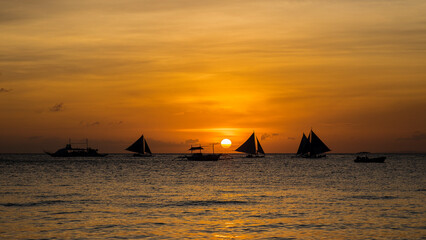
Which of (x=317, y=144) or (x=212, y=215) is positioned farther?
(x=317, y=144)

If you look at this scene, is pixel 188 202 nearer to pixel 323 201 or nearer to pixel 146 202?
pixel 146 202

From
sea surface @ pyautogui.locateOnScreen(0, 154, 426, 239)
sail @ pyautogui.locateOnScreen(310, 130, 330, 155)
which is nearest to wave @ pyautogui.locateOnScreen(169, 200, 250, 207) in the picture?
sea surface @ pyautogui.locateOnScreen(0, 154, 426, 239)

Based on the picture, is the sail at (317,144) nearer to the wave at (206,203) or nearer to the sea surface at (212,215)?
the sea surface at (212,215)

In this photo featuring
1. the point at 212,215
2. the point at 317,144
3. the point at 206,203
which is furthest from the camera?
the point at 317,144

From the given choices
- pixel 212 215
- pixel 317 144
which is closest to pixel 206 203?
pixel 212 215

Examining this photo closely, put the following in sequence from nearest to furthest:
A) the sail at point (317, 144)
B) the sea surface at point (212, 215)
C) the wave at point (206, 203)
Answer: the sea surface at point (212, 215), the wave at point (206, 203), the sail at point (317, 144)

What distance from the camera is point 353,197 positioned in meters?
54.4

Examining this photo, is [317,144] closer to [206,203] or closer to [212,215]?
[206,203]

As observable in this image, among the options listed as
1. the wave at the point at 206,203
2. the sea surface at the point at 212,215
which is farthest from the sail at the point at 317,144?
the wave at the point at 206,203

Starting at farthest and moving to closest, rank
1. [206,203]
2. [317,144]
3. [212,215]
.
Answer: [317,144]
[206,203]
[212,215]

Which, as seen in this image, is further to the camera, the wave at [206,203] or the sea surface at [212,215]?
the wave at [206,203]

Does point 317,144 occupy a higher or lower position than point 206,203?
higher

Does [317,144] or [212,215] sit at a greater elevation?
[317,144]

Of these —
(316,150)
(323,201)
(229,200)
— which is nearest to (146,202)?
(229,200)
